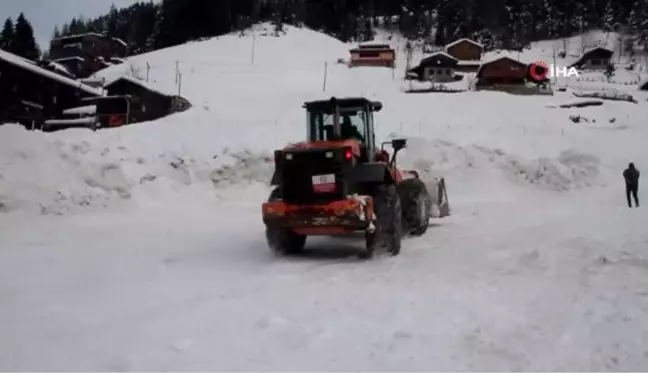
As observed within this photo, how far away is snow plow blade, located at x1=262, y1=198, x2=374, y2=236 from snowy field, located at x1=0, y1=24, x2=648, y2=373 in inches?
23.4

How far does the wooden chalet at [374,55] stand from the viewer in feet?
214

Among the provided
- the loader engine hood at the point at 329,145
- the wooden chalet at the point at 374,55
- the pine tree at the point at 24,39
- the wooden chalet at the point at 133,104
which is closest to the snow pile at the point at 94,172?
the loader engine hood at the point at 329,145

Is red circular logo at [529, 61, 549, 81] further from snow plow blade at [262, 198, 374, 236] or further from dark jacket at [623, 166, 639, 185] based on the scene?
snow plow blade at [262, 198, 374, 236]

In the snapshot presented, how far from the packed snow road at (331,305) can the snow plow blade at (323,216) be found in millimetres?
565

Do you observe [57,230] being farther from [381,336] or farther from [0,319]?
[381,336]

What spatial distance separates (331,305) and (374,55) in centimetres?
6288

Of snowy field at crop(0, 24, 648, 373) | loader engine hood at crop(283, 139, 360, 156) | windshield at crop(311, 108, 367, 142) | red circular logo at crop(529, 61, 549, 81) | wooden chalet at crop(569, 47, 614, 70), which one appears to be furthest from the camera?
wooden chalet at crop(569, 47, 614, 70)

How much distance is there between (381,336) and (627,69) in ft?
274

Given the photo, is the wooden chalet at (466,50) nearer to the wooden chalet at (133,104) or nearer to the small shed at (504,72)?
the small shed at (504,72)

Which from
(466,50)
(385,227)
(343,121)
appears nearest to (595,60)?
(466,50)

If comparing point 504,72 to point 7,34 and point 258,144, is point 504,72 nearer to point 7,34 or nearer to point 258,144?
point 258,144

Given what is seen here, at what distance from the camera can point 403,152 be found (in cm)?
2439

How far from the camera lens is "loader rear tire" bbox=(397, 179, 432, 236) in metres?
11.7

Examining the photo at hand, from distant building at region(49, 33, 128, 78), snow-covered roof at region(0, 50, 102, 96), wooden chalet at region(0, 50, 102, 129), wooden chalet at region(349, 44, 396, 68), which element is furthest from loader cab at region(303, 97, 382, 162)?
distant building at region(49, 33, 128, 78)
